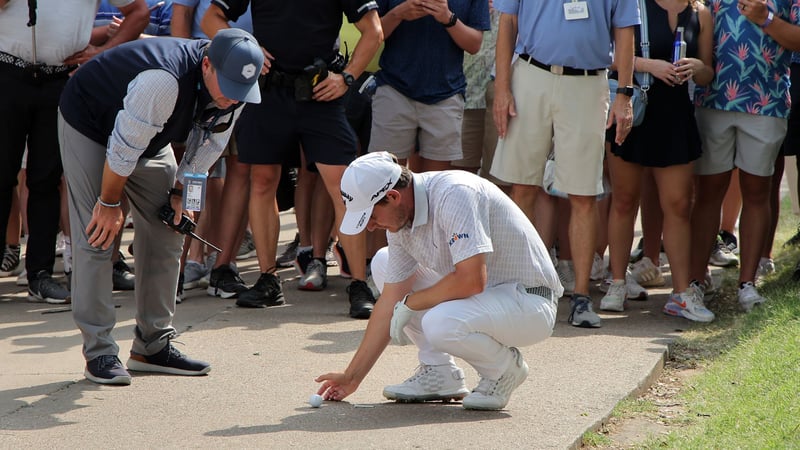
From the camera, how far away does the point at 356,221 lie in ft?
13.6

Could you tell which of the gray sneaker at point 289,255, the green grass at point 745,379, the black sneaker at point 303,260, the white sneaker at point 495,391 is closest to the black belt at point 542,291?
the white sneaker at point 495,391

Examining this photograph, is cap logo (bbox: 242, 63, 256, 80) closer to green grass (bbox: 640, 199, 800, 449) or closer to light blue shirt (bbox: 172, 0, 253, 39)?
green grass (bbox: 640, 199, 800, 449)

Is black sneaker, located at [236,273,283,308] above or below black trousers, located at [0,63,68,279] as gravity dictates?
below

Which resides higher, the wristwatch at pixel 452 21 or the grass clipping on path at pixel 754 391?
the wristwatch at pixel 452 21

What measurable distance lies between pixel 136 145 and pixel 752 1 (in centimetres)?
384

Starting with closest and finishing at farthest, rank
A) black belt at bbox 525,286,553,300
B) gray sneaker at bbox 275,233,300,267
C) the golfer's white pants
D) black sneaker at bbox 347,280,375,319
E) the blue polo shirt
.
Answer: the golfer's white pants < black belt at bbox 525,286,553,300 < black sneaker at bbox 347,280,375,319 < the blue polo shirt < gray sneaker at bbox 275,233,300,267

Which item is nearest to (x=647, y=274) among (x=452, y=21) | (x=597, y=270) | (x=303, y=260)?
(x=597, y=270)

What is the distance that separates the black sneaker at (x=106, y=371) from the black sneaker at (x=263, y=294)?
1591 millimetres

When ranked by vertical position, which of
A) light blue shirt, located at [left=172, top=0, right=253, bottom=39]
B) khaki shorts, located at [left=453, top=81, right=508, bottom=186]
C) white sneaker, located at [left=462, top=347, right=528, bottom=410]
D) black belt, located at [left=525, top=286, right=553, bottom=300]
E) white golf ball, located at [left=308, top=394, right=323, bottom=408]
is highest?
light blue shirt, located at [left=172, top=0, right=253, bottom=39]

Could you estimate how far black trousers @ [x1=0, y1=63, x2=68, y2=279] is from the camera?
640 centimetres

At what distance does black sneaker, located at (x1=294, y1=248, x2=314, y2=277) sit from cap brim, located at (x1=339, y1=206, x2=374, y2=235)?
3.27 meters

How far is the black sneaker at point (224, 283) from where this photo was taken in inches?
266

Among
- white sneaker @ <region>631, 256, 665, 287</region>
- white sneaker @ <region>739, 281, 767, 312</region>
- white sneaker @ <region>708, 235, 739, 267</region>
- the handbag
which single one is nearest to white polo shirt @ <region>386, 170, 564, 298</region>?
the handbag

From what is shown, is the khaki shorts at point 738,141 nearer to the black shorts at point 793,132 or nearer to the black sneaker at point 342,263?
the black shorts at point 793,132
